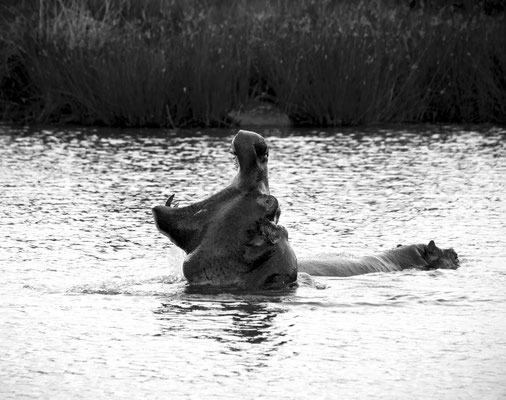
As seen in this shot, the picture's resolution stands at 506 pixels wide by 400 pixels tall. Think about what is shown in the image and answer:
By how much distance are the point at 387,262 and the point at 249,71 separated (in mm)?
10794

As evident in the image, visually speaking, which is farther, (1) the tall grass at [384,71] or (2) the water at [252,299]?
(1) the tall grass at [384,71]

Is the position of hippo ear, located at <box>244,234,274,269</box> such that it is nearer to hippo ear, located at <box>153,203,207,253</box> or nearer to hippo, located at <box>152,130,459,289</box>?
hippo, located at <box>152,130,459,289</box>

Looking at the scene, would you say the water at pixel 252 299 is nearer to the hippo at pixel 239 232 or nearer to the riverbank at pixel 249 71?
the hippo at pixel 239 232

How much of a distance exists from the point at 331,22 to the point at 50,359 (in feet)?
46.9

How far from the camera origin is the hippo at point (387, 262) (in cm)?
737

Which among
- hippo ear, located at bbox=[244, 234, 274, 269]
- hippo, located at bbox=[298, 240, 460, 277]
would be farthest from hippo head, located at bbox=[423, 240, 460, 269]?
hippo ear, located at bbox=[244, 234, 274, 269]

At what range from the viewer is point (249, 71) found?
18188 mm

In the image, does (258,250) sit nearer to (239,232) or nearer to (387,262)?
(239,232)

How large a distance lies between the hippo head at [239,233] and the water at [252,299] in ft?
0.43

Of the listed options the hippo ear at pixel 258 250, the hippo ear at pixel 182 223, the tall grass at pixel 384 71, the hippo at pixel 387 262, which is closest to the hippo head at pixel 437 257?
the hippo at pixel 387 262

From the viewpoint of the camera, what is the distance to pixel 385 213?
33.3 ft

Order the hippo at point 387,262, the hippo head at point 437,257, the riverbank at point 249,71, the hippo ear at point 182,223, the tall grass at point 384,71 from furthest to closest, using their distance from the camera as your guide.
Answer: the tall grass at point 384,71 < the riverbank at point 249,71 < the hippo head at point 437,257 < the hippo at point 387,262 < the hippo ear at point 182,223

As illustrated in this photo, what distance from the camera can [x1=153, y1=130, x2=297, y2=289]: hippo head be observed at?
6.37 meters

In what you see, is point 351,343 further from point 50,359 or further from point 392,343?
point 50,359
